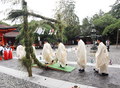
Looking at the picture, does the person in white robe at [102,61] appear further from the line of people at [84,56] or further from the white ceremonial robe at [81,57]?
the white ceremonial robe at [81,57]

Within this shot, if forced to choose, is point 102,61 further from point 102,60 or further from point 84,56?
point 84,56

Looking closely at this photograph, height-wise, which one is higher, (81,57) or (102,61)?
(81,57)

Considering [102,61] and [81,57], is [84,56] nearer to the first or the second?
[81,57]

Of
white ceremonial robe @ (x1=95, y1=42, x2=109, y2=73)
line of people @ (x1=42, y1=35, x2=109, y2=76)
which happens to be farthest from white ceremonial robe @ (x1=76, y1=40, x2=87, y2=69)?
white ceremonial robe @ (x1=95, y1=42, x2=109, y2=73)

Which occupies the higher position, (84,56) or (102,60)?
(84,56)

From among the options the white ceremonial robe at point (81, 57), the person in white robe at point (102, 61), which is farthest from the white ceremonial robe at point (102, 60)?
the white ceremonial robe at point (81, 57)

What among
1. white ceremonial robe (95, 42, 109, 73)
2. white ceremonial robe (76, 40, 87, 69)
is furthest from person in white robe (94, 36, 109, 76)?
white ceremonial robe (76, 40, 87, 69)

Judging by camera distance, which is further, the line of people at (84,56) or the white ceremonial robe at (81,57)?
the white ceremonial robe at (81,57)

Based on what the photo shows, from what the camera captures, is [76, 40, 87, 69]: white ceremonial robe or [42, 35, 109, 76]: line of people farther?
[76, 40, 87, 69]: white ceremonial robe

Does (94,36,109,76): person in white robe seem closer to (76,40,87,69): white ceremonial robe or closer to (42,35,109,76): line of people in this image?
(42,35,109,76): line of people

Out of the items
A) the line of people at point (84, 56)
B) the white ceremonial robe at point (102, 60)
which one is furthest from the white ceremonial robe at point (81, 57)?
the white ceremonial robe at point (102, 60)

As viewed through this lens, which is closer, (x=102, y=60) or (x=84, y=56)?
(x=102, y=60)

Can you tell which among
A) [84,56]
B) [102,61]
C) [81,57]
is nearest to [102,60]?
[102,61]

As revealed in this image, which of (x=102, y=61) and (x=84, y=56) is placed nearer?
(x=102, y=61)
